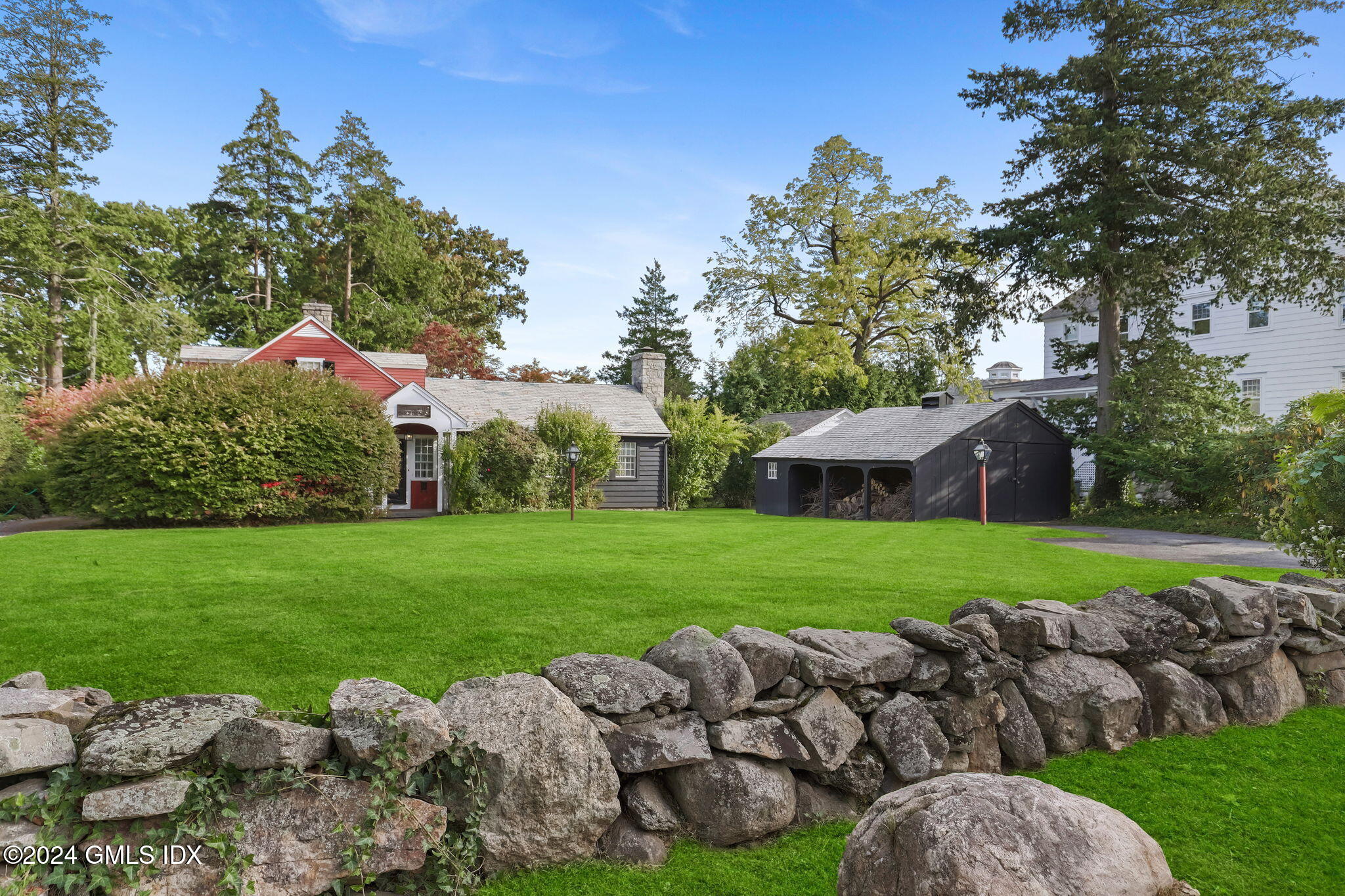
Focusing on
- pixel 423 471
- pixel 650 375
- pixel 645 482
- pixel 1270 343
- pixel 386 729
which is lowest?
pixel 386 729

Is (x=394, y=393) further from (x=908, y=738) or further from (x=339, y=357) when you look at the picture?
(x=908, y=738)

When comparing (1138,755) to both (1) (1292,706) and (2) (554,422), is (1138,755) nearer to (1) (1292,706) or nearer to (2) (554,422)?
(1) (1292,706)

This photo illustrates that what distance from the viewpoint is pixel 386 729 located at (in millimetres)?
3471

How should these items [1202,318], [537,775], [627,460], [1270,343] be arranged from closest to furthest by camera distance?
[537,775]
[1270,343]
[627,460]
[1202,318]

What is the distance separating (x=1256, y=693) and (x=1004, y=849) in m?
4.69

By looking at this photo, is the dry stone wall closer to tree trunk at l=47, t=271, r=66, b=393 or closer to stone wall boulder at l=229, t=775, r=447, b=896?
stone wall boulder at l=229, t=775, r=447, b=896

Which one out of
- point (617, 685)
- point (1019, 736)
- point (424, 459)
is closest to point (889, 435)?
point (424, 459)

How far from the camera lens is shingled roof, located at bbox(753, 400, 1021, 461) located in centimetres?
2222

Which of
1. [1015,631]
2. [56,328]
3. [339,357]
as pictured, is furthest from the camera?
[56,328]

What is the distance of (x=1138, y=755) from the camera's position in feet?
17.0

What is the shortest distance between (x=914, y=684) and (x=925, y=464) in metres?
17.8

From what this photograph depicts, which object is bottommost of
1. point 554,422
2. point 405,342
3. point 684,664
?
point 684,664

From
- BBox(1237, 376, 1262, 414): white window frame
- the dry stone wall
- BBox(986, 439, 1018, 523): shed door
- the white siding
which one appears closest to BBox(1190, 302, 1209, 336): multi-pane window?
the white siding

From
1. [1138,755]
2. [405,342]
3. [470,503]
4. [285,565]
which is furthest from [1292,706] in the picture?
[405,342]
